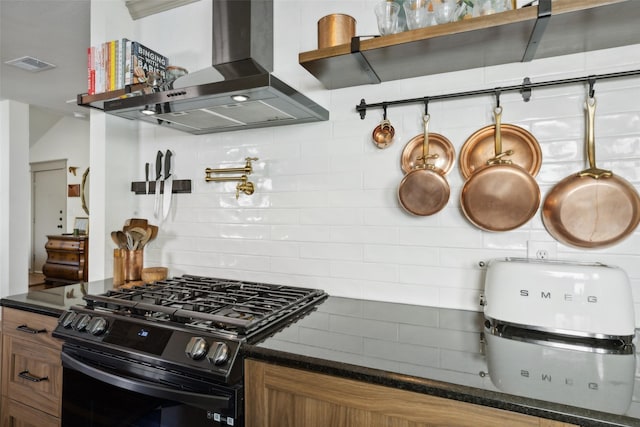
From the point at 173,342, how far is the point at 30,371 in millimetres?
928

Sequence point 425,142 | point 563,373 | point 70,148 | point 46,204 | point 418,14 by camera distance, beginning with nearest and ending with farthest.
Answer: point 563,373 → point 418,14 → point 425,142 → point 70,148 → point 46,204

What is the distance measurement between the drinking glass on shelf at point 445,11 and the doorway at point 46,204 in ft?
23.6

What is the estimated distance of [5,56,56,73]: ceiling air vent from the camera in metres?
2.98

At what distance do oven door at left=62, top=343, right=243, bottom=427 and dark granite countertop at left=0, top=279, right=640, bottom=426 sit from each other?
188 millimetres

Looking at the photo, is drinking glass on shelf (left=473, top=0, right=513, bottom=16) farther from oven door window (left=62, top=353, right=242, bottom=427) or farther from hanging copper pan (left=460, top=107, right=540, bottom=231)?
oven door window (left=62, top=353, right=242, bottom=427)

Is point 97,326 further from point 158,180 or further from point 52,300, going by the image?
point 158,180

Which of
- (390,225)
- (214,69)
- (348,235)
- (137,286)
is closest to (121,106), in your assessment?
(214,69)

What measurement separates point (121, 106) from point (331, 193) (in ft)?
3.18

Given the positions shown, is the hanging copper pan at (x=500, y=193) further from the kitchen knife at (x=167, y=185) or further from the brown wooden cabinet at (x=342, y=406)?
the kitchen knife at (x=167, y=185)

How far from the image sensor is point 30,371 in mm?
1525

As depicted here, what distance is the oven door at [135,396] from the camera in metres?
1.03

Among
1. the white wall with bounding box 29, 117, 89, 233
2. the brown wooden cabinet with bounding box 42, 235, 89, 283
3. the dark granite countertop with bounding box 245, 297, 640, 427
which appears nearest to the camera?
the dark granite countertop with bounding box 245, 297, 640, 427

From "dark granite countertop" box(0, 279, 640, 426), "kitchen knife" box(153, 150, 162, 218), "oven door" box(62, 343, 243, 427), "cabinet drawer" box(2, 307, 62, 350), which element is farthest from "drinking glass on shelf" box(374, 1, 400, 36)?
"cabinet drawer" box(2, 307, 62, 350)

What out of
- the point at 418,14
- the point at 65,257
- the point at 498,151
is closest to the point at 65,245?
the point at 65,257
